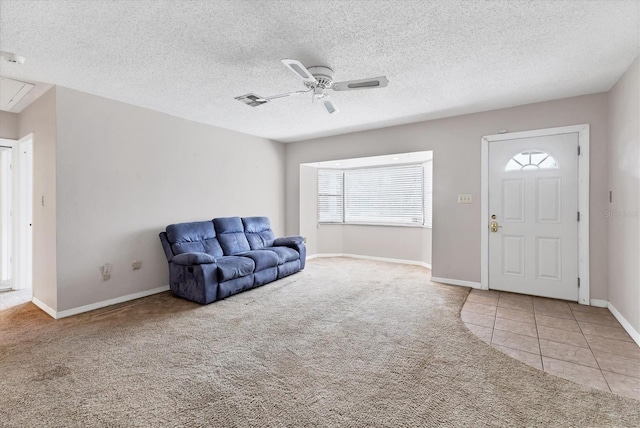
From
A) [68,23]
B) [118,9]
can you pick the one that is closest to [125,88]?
[68,23]

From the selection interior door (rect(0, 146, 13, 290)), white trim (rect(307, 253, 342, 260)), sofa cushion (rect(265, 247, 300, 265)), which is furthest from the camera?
white trim (rect(307, 253, 342, 260))

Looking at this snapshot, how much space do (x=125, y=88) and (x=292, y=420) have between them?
3688 millimetres

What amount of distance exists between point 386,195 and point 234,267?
393 centimetres

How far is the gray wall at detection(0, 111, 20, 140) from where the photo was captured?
13.7ft

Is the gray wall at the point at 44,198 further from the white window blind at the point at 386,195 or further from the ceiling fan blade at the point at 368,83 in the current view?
the white window blind at the point at 386,195

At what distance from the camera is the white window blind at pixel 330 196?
7180 mm

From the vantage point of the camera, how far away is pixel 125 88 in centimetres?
344

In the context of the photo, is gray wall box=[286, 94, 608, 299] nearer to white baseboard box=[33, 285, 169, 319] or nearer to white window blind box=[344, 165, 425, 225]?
white window blind box=[344, 165, 425, 225]

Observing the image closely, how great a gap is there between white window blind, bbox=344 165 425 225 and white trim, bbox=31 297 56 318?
537 cm

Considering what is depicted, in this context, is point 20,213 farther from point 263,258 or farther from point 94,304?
point 263,258

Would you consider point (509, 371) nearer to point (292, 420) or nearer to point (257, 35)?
point (292, 420)

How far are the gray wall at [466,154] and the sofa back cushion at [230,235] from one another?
2379 mm

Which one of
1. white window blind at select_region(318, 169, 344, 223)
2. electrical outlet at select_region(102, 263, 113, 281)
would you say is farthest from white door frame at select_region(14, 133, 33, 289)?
white window blind at select_region(318, 169, 344, 223)

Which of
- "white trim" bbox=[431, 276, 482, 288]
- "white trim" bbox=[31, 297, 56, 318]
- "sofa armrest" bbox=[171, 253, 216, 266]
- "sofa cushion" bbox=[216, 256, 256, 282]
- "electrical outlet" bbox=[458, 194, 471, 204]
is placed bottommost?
"white trim" bbox=[31, 297, 56, 318]
